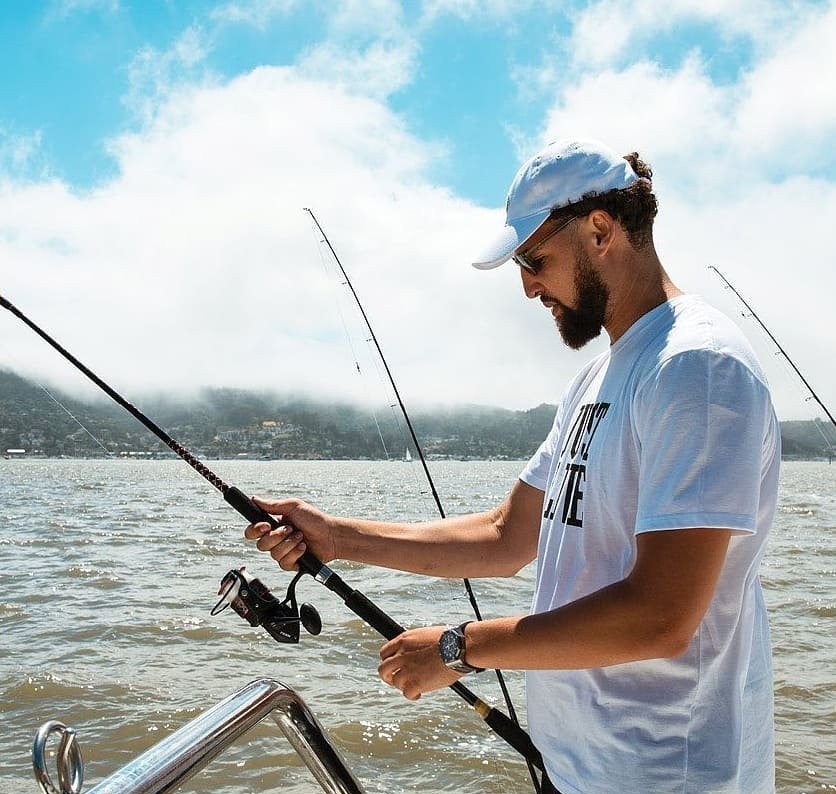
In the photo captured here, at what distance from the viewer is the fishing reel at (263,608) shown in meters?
2.23

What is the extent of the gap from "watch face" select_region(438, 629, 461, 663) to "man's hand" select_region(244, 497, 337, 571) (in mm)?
778

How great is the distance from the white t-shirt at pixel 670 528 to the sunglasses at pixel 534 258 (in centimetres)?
26

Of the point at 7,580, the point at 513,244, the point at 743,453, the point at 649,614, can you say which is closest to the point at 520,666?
the point at 649,614

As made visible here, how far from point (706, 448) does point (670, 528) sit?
0.15 metres

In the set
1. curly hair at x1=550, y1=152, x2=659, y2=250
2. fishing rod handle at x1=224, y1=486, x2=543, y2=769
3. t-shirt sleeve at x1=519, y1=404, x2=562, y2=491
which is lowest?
fishing rod handle at x1=224, y1=486, x2=543, y2=769

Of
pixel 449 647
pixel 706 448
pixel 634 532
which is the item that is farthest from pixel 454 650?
pixel 706 448

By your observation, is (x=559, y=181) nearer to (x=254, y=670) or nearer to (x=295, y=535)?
(x=295, y=535)

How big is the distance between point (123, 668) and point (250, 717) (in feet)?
20.4

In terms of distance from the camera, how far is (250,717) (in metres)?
1.52

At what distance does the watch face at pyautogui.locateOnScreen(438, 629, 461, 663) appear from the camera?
65.6 inches

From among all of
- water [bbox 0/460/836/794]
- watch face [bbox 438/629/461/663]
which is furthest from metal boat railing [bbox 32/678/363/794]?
water [bbox 0/460/836/794]

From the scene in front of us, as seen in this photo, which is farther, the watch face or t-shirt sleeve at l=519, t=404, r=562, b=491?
t-shirt sleeve at l=519, t=404, r=562, b=491

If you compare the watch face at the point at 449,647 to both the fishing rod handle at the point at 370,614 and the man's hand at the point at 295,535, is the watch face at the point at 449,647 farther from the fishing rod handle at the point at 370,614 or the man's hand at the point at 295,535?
the man's hand at the point at 295,535

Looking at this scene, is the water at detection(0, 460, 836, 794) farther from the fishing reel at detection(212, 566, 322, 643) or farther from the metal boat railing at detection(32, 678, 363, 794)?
the metal boat railing at detection(32, 678, 363, 794)
